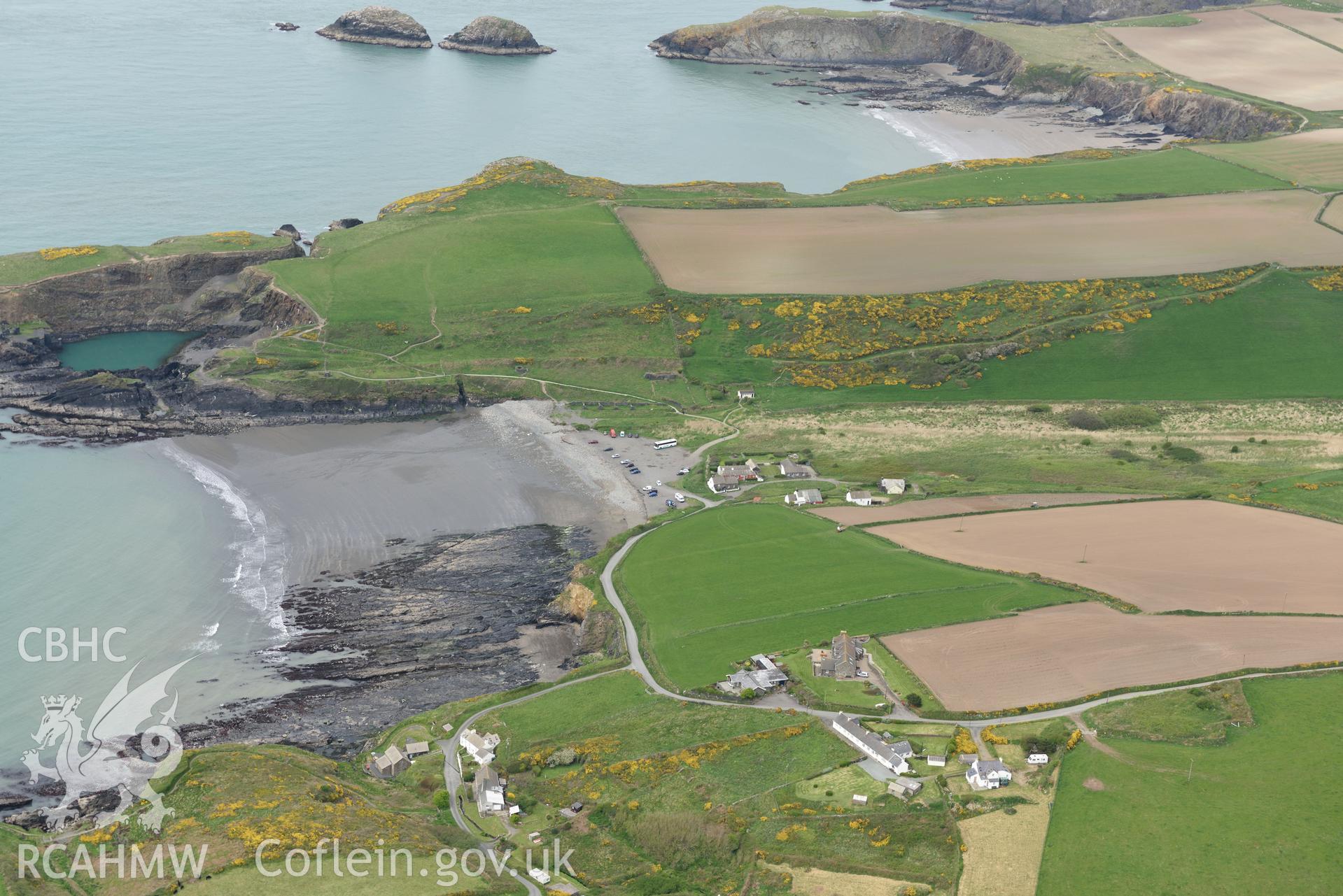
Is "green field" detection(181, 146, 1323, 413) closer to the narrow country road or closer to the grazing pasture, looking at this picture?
the grazing pasture

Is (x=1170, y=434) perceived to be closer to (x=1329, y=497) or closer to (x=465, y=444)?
(x=1329, y=497)

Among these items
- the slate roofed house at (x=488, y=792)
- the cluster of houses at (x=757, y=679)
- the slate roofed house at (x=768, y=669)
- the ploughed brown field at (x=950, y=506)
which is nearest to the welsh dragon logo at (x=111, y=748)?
the slate roofed house at (x=488, y=792)

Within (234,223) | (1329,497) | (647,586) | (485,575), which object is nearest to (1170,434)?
(1329,497)

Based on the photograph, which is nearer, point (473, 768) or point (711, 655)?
point (473, 768)

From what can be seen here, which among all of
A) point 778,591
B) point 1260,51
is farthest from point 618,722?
point 1260,51

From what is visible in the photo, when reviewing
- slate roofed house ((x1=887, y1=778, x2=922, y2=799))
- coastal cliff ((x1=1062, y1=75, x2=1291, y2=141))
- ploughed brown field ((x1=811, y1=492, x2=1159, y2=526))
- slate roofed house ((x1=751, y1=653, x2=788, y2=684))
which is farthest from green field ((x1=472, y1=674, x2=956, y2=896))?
coastal cliff ((x1=1062, y1=75, x2=1291, y2=141))

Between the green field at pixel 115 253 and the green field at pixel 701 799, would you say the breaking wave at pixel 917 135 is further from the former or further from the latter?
the green field at pixel 701 799
